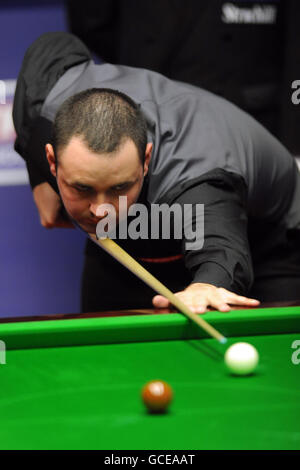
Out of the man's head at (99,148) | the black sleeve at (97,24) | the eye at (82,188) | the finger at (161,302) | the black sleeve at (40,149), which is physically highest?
the black sleeve at (97,24)

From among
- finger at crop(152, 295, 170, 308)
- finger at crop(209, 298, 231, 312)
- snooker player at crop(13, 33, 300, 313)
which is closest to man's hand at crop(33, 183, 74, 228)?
snooker player at crop(13, 33, 300, 313)

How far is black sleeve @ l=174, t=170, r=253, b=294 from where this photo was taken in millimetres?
2133

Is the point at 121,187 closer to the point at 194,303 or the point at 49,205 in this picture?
the point at 194,303

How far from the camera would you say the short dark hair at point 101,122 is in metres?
2.16

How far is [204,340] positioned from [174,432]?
49cm

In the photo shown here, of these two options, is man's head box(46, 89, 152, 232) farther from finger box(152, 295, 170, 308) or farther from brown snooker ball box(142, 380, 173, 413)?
brown snooker ball box(142, 380, 173, 413)

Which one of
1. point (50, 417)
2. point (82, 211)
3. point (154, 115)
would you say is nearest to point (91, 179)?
point (82, 211)

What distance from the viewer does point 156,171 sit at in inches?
94.5

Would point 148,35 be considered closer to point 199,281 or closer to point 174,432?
point 199,281

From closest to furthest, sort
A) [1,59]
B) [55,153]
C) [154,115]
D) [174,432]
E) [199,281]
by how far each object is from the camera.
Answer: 1. [174,432]
2. [199,281]
3. [55,153]
4. [154,115]
5. [1,59]

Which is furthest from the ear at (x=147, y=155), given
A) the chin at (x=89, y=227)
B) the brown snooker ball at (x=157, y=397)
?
the brown snooker ball at (x=157, y=397)

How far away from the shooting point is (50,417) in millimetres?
1482

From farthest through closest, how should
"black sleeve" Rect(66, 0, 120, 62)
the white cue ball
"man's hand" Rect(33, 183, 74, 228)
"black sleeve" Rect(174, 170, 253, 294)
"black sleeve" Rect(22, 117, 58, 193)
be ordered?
1. "black sleeve" Rect(66, 0, 120, 62)
2. "man's hand" Rect(33, 183, 74, 228)
3. "black sleeve" Rect(22, 117, 58, 193)
4. "black sleeve" Rect(174, 170, 253, 294)
5. the white cue ball

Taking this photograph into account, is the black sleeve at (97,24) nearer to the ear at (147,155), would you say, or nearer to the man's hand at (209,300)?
the ear at (147,155)
